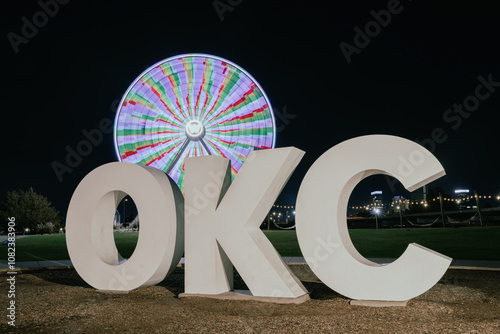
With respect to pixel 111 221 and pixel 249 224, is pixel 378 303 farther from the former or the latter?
pixel 111 221

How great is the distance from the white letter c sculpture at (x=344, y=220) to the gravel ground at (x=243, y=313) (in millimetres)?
361

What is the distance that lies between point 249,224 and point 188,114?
12.1m

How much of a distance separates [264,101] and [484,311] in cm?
1308

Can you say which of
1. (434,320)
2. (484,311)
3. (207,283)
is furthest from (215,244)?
(484,311)

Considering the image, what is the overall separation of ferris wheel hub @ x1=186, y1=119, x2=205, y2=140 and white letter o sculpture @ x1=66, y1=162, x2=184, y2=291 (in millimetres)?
9953

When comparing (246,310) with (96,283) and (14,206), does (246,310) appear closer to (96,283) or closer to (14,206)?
(96,283)

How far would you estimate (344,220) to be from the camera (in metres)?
6.45

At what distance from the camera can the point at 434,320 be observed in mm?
5137

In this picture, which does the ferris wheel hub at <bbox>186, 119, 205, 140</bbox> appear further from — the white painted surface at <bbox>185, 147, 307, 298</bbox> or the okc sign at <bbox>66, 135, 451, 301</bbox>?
the white painted surface at <bbox>185, 147, 307, 298</bbox>

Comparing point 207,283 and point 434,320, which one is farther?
point 207,283

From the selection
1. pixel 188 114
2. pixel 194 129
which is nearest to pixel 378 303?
pixel 194 129

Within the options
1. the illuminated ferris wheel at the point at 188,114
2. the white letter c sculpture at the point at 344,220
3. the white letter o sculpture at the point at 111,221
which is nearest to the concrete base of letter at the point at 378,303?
the white letter c sculpture at the point at 344,220

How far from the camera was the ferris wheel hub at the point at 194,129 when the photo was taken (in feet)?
59.0

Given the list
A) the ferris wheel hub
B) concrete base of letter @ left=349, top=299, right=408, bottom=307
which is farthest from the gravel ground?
the ferris wheel hub
